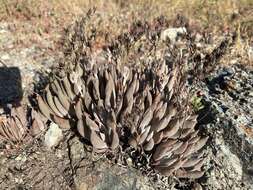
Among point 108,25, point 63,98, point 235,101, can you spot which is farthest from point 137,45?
point 63,98

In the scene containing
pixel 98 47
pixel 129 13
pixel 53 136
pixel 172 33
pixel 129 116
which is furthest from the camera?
pixel 129 13

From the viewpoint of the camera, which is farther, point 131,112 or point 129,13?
point 129,13

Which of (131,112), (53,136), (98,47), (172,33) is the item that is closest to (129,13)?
(172,33)

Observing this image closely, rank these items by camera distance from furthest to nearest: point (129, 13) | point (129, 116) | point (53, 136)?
point (129, 13) < point (53, 136) < point (129, 116)

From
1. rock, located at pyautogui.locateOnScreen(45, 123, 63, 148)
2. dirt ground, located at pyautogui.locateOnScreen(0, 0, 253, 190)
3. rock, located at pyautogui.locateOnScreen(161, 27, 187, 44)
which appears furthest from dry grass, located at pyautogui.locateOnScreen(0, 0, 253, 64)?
rock, located at pyautogui.locateOnScreen(45, 123, 63, 148)

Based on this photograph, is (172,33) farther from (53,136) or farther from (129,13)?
(53,136)

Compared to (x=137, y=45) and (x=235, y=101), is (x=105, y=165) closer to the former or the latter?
(x=235, y=101)

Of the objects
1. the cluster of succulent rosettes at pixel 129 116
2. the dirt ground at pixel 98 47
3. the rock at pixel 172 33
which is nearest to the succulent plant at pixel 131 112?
the cluster of succulent rosettes at pixel 129 116
